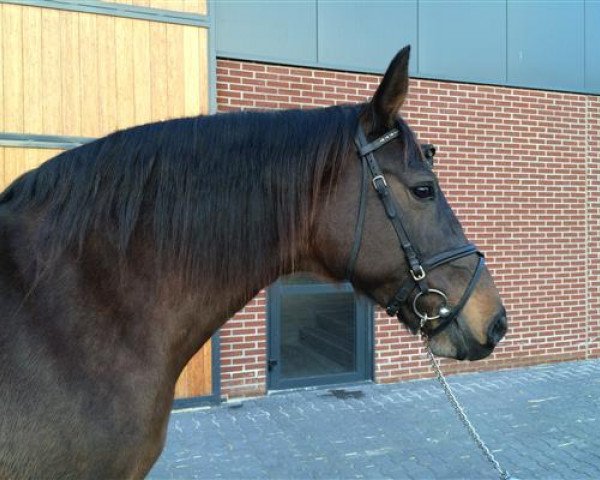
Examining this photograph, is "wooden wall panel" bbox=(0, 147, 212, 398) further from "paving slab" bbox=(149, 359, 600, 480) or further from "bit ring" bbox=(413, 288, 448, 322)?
"bit ring" bbox=(413, 288, 448, 322)

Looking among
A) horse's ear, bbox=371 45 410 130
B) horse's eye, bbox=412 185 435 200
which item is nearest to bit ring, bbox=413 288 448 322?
horse's eye, bbox=412 185 435 200

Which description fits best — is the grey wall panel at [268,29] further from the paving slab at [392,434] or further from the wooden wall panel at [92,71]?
the paving slab at [392,434]

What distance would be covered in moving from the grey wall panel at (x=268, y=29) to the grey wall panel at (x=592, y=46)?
4018mm

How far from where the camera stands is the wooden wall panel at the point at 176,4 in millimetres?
4625

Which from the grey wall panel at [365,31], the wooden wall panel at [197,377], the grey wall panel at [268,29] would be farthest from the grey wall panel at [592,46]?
the wooden wall panel at [197,377]

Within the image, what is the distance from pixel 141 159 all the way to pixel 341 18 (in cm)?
447

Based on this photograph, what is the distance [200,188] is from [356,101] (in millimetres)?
4148

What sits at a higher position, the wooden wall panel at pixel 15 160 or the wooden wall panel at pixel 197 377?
the wooden wall panel at pixel 15 160

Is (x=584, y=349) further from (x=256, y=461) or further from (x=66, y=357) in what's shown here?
(x=66, y=357)

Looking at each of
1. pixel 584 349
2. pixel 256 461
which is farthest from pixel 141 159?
pixel 584 349

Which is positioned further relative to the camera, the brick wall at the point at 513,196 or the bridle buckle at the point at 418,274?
the brick wall at the point at 513,196

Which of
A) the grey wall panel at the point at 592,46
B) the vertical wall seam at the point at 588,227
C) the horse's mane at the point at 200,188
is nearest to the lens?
the horse's mane at the point at 200,188

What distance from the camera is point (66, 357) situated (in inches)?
57.2

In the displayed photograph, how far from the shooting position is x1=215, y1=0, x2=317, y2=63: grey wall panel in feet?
16.4
